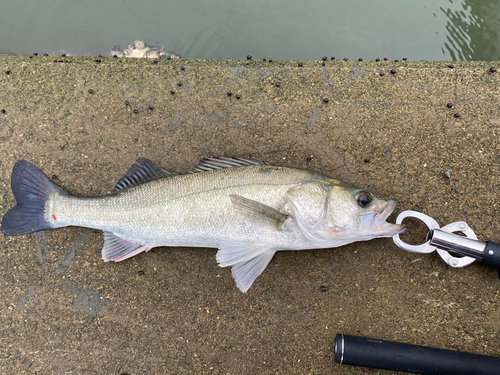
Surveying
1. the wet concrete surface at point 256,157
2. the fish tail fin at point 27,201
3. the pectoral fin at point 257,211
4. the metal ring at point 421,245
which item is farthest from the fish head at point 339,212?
the fish tail fin at point 27,201

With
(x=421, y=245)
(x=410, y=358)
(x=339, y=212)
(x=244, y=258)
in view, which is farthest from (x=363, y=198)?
(x=410, y=358)

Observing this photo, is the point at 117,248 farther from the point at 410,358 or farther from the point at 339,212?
the point at 410,358

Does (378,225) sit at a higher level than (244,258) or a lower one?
higher

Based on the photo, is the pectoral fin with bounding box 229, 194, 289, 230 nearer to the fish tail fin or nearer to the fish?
the fish

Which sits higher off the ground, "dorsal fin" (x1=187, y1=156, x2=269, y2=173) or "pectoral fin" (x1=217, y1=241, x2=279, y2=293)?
"dorsal fin" (x1=187, y1=156, x2=269, y2=173)

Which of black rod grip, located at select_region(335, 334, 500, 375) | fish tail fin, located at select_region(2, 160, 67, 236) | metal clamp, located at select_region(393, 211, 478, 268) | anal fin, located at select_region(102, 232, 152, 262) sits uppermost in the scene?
fish tail fin, located at select_region(2, 160, 67, 236)

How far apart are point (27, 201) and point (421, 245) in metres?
3.36

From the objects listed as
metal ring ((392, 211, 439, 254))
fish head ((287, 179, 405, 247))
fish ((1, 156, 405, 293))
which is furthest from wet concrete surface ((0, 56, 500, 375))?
fish head ((287, 179, 405, 247))

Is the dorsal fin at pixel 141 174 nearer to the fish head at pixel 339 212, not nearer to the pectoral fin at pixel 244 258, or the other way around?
the pectoral fin at pixel 244 258

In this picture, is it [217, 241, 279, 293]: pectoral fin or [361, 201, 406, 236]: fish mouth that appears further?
[217, 241, 279, 293]: pectoral fin

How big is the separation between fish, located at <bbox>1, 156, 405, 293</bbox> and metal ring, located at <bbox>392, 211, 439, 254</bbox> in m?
0.29

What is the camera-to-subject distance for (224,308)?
253 centimetres

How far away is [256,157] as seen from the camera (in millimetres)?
2643

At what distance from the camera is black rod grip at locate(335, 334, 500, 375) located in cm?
220
